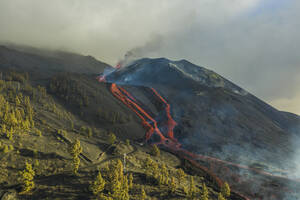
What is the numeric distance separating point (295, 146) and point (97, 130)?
117192 mm

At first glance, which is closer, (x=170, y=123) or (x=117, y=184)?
(x=117, y=184)

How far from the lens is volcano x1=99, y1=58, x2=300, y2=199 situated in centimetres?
8612

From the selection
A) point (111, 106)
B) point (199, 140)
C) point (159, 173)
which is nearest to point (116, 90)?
point (111, 106)

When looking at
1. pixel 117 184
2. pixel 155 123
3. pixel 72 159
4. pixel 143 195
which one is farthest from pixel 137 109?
pixel 117 184

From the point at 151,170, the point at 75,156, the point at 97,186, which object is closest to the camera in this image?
the point at 97,186

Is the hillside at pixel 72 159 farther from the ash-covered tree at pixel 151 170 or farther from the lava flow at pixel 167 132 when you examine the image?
the lava flow at pixel 167 132

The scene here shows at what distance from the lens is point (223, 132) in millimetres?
124250

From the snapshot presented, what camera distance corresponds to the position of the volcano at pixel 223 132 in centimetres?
8612

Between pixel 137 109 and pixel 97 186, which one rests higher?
pixel 137 109

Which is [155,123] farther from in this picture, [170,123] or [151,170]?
[151,170]

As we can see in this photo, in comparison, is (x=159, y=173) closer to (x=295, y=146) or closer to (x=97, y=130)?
(x=97, y=130)

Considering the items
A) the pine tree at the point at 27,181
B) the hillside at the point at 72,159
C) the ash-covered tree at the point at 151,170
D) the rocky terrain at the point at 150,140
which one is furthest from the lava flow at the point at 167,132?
the pine tree at the point at 27,181

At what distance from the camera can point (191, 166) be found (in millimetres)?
92000

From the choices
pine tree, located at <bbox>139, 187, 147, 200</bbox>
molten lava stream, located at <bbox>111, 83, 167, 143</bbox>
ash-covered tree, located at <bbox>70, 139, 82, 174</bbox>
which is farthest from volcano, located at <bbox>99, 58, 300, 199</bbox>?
ash-covered tree, located at <bbox>70, 139, 82, 174</bbox>
